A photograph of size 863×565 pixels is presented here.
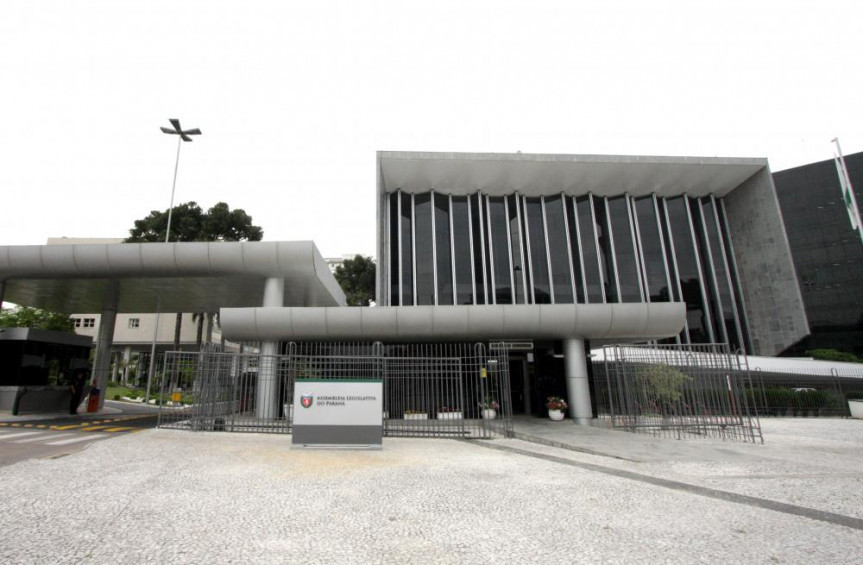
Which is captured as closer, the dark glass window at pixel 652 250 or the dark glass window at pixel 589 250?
the dark glass window at pixel 589 250

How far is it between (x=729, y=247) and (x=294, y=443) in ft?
118

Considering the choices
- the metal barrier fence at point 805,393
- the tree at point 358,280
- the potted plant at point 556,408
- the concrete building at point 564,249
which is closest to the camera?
the potted plant at point 556,408

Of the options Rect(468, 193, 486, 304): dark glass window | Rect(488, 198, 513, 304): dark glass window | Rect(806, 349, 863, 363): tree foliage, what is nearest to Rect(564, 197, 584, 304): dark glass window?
Rect(488, 198, 513, 304): dark glass window

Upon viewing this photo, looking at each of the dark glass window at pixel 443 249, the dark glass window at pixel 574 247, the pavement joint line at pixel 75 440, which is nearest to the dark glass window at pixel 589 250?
the dark glass window at pixel 574 247

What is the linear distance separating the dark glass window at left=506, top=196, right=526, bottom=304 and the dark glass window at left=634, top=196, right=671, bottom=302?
29.9 ft

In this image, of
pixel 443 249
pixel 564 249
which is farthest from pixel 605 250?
pixel 443 249

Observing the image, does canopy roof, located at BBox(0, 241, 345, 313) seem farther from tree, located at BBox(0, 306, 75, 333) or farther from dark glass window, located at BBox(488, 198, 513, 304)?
tree, located at BBox(0, 306, 75, 333)

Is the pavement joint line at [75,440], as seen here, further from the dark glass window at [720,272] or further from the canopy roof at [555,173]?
the dark glass window at [720,272]

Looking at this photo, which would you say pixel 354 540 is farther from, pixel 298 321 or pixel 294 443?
pixel 298 321

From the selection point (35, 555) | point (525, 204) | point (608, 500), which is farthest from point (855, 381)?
point (35, 555)

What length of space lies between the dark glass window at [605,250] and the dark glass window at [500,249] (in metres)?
6.84

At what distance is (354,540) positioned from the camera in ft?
14.2

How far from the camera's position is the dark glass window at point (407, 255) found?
96.0ft

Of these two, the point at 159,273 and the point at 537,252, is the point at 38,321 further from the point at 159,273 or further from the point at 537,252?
the point at 537,252
